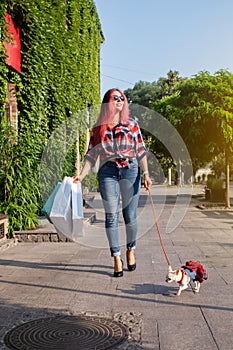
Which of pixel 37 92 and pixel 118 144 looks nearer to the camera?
pixel 118 144

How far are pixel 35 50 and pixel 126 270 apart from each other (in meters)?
6.70

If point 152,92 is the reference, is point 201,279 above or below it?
below

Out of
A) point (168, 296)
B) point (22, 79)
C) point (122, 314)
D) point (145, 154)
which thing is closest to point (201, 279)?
point (168, 296)

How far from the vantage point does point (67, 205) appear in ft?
20.8

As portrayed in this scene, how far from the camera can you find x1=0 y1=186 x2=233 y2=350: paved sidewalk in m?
3.29

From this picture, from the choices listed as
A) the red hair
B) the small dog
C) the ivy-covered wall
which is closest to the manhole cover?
the small dog

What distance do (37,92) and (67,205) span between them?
498 cm

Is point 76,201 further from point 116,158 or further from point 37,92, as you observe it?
point 37,92

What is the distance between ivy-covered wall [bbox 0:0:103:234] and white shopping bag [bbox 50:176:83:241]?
4.22ft

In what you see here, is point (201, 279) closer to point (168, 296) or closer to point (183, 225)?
point (168, 296)

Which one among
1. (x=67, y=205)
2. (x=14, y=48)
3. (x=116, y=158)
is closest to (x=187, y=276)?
(x=116, y=158)

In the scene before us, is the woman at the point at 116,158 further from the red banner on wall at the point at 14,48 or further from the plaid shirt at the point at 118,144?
the red banner on wall at the point at 14,48

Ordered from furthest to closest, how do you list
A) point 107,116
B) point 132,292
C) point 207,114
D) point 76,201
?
point 207,114
point 76,201
point 107,116
point 132,292

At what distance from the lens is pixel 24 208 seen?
8.02m
